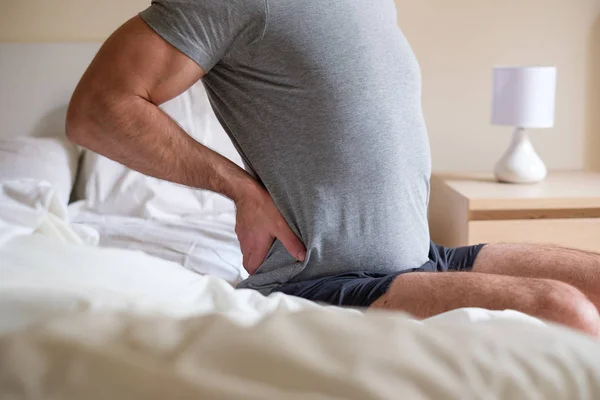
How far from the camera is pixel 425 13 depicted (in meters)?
2.80

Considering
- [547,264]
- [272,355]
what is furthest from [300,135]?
[272,355]

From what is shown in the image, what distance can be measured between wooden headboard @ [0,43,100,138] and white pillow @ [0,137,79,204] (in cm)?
38

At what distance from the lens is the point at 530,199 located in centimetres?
221

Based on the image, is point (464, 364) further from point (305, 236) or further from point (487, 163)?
point (487, 163)

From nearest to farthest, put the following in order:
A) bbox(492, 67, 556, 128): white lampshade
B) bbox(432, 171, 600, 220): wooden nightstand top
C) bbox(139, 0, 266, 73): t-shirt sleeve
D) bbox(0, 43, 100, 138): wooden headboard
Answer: bbox(139, 0, 266, 73): t-shirt sleeve, bbox(432, 171, 600, 220): wooden nightstand top, bbox(492, 67, 556, 128): white lampshade, bbox(0, 43, 100, 138): wooden headboard

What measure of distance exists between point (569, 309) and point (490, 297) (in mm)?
99

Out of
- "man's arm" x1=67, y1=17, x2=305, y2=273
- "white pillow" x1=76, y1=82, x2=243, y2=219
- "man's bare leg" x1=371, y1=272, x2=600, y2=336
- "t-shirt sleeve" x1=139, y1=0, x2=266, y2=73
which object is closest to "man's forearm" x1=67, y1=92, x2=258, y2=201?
"man's arm" x1=67, y1=17, x2=305, y2=273

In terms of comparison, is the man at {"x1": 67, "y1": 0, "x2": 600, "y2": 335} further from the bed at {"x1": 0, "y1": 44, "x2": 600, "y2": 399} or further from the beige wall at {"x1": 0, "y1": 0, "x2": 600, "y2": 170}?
the beige wall at {"x1": 0, "y1": 0, "x2": 600, "y2": 170}

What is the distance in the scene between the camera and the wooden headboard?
9.09 feet

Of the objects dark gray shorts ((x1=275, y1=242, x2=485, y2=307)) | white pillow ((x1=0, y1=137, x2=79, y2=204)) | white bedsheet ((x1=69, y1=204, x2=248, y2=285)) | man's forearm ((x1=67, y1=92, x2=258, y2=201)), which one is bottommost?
white bedsheet ((x1=69, y1=204, x2=248, y2=285))

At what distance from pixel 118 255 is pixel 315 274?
499 millimetres

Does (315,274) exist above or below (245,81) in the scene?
below

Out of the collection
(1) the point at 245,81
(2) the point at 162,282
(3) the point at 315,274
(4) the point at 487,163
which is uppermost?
(1) the point at 245,81

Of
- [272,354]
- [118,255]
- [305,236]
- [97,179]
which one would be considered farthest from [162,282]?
[97,179]
